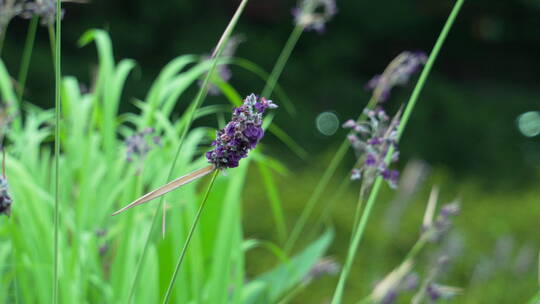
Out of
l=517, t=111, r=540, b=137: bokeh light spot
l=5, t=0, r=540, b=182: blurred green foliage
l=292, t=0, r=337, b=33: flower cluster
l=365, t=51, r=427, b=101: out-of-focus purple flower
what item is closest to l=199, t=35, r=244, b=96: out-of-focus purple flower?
l=292, t=0, r=337, b=33: flower cluster

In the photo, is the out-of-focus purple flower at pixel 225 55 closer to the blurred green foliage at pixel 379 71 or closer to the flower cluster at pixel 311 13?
the flower cluster at pixel 311 13

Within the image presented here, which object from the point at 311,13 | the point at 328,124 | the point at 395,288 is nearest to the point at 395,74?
the point at 311,13

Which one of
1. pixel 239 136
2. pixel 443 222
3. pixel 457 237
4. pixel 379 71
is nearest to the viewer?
pixel 239 136

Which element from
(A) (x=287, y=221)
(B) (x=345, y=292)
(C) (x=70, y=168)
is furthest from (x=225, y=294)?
(A) (x=287, y=221)

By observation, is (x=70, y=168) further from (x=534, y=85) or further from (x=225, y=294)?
(x=534, y=85)

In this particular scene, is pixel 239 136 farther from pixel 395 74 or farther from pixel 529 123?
pixel 529 123

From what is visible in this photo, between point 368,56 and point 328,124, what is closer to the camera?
point 328,124

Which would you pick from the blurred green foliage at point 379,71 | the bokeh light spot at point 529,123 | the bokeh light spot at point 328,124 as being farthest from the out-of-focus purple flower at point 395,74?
the bokeh light spot at point 529,123
